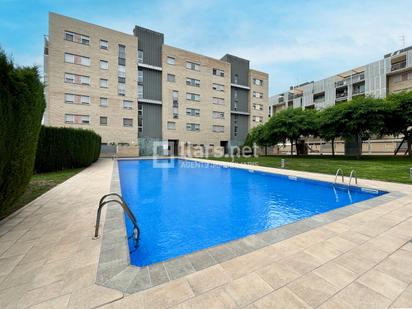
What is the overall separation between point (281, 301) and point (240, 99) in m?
38.7

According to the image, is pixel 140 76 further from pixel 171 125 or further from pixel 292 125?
pixel 292 125

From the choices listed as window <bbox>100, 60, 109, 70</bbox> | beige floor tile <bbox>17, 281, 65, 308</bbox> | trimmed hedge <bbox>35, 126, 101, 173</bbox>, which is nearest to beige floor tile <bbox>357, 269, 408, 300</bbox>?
beige floor tile <bbox>17, 281, 65, 308</bbox>

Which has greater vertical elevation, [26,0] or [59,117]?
[26,0]

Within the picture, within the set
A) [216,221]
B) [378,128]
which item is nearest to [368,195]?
[216,221]

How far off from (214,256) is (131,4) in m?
18.3

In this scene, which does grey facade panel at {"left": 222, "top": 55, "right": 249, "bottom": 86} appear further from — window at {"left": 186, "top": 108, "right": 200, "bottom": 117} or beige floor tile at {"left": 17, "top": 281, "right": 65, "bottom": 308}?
beige floor tile at {"left": 17, "top": 281, "right": 65, "bottom": 308}

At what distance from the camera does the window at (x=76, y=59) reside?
23323 mm

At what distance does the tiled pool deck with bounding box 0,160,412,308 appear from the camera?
5.79 feet

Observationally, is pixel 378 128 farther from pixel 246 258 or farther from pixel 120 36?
pixel 120 36

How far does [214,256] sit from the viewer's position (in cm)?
254

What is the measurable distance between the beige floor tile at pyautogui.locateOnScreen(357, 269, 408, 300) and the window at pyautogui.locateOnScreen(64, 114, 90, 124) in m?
29.0

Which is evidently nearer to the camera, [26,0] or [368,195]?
[368,195]

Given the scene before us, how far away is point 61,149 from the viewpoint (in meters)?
11.5

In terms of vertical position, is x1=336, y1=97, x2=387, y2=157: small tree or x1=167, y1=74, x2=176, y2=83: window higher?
x1=167, y1=74, x2=176, y2=83: window
